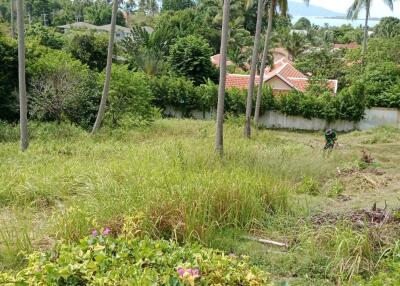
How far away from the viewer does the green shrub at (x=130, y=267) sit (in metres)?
3.06

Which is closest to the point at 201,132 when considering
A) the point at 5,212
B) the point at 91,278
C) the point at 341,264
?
the point at 5,212

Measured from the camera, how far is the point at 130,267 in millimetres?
3215

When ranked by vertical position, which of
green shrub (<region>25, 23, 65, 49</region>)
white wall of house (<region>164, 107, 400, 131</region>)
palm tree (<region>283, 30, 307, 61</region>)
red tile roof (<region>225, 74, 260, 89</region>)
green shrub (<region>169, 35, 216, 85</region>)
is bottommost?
white wall of house (<region>164, 107, 400, 131</region>)

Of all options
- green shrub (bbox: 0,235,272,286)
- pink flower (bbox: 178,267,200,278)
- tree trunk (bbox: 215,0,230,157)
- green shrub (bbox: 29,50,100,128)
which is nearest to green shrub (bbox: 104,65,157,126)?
green shrub (bbox: 29,50,100,128)

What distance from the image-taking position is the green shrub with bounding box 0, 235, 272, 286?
3057 mm

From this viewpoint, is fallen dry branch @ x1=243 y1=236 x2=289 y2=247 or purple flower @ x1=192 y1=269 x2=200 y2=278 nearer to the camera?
purple flower @ x1=192 y1=269 x2=200 y2=278

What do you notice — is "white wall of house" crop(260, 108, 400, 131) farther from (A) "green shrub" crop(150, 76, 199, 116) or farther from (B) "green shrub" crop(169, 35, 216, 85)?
(B) "green shrub" crop(169, 35, 216, 85)

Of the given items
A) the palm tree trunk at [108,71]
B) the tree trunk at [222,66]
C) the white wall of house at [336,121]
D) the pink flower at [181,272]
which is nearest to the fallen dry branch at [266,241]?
the pink flower at [181,272]

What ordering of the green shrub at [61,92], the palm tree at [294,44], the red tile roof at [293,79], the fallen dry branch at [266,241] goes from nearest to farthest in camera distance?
the fallen dry branch at [266,241], the green shrub at [61,92], the red tile roof at [293,79], the palm tree at [294,44]

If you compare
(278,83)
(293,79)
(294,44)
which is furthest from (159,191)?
(294,44)

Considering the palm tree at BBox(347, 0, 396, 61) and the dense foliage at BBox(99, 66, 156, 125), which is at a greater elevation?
the palm tree at BBox(347, 0, 396, 61)

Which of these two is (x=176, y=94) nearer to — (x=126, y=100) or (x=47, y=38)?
(x=126, y=100)

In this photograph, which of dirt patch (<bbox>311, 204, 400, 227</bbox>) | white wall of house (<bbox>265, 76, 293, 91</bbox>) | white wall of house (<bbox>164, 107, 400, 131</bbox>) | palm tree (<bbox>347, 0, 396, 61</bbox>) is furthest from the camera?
palm tree (<bbox>347, 0, 396, 61</bbox>)

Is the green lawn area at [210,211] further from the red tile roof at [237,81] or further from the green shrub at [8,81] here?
the red tile roof at [237,81]
